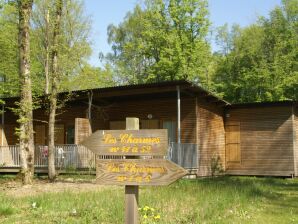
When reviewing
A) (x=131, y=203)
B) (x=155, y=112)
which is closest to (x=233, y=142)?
(x=155, y=112)

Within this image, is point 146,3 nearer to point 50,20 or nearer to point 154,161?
point 50,20

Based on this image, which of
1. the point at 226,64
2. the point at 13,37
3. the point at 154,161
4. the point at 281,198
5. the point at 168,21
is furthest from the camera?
the point at 226,64

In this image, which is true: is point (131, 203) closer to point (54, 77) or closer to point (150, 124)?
point (54, 77)

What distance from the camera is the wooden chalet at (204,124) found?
2021cm

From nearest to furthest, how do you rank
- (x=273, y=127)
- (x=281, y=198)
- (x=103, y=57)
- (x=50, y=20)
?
(x=281, y=198) < (x=50, y=20) < (x=273, y=127) < (x=103, y=57)

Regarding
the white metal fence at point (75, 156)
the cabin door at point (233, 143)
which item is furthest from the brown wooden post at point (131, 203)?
the cabin door at point (233, 143)

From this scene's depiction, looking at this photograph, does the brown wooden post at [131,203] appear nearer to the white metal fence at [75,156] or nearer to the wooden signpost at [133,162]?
the wooden signpost at [133,162]

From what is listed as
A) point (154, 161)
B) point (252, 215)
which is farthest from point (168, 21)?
point (154, 161)

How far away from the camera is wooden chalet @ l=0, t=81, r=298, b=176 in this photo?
20.2 m

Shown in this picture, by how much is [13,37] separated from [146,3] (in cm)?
1484

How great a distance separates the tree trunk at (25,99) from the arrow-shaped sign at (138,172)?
9.97m

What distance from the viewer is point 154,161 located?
17.6 feet

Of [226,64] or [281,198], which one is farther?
[226,64]

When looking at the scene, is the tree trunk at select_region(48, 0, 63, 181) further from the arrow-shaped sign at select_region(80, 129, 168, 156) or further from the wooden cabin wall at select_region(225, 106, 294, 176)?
Answer: the arrow-shaped sign at select_region(80, 129, 168, 156)
